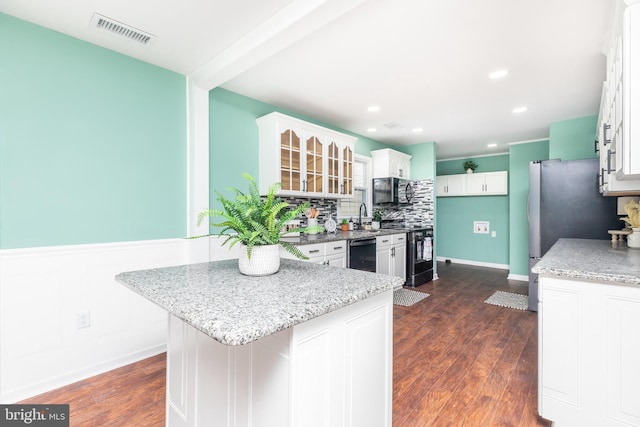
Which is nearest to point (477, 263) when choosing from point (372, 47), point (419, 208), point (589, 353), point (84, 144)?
point (419, 208)

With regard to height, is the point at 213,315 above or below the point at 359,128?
below

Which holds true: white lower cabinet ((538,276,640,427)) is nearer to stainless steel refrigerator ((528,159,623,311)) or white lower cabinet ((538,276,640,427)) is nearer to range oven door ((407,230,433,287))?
stainless steel refrigerator ((528,159,623,311))

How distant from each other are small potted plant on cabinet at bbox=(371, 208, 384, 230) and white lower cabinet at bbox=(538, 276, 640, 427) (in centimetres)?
318

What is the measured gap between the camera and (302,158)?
364 centimetres

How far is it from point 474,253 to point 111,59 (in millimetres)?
6887

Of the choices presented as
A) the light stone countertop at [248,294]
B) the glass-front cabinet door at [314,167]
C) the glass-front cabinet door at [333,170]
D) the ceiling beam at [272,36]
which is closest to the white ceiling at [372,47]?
the ceiling beam at [272,36]

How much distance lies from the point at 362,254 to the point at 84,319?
274 cm

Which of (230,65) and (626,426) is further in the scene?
(230,65)

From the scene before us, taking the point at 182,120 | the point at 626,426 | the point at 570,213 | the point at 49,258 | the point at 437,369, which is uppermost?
the point at 182,120

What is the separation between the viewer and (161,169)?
8.74ft

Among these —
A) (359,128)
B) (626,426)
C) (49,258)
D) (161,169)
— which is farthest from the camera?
(359,128)

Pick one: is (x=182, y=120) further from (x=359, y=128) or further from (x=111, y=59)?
(x=359, y=128)

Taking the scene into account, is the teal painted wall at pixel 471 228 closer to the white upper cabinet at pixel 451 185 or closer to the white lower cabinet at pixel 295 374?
the white upper cabinet at pixel 451 185

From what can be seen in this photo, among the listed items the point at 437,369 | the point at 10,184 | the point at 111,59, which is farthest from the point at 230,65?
the point at 437,369
